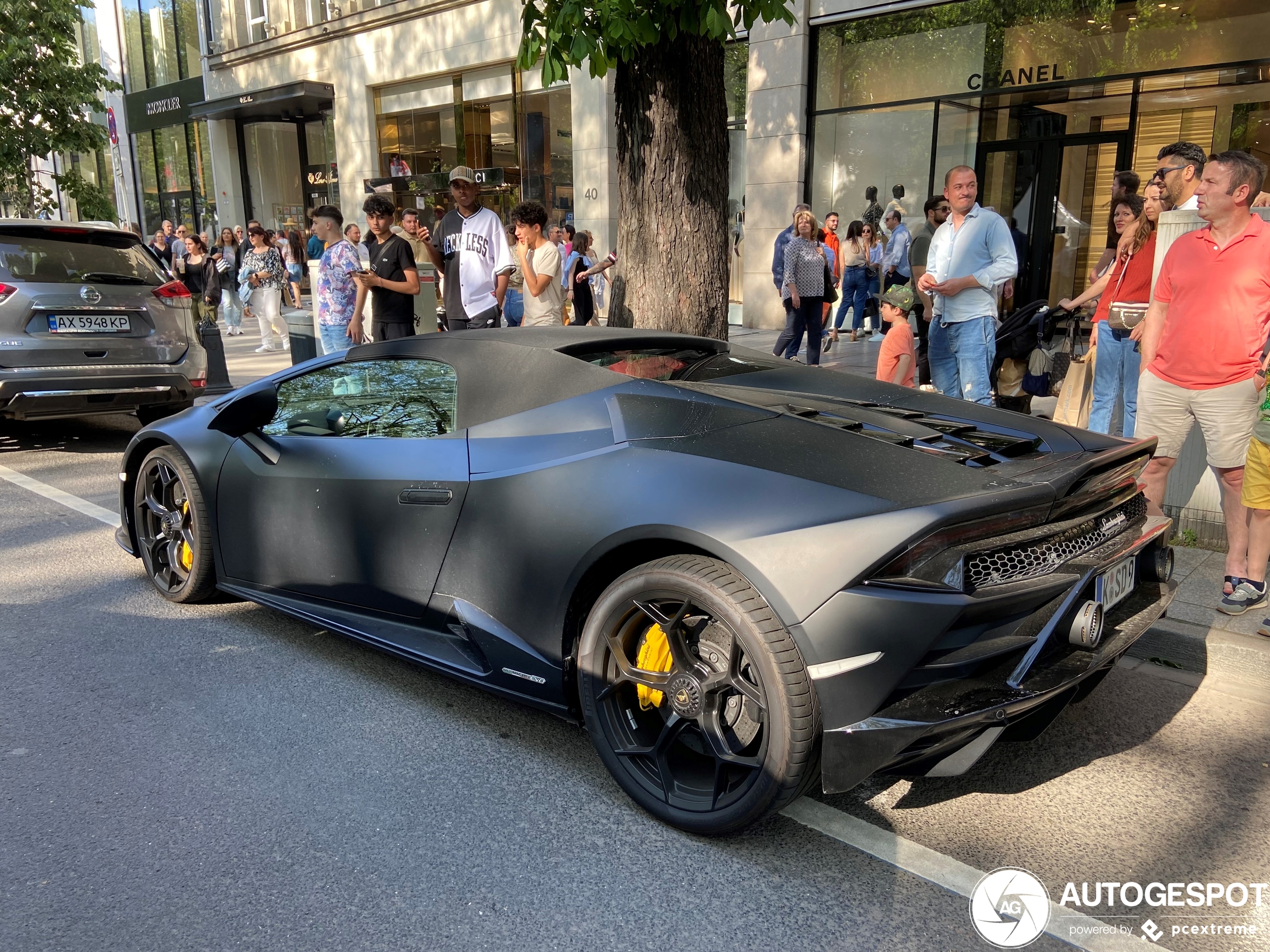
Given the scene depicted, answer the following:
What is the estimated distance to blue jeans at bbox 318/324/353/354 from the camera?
8000 millimetres

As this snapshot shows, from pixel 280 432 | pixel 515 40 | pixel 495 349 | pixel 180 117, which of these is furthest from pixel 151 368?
pixel 180 117

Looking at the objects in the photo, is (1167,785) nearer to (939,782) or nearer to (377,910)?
(939,782)

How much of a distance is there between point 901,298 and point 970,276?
48cm

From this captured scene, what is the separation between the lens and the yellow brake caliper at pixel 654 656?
8.86ft

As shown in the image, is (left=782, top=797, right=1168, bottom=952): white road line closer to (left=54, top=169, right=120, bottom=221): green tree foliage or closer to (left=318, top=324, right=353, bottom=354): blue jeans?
(left=318, top=324, right=353, bottom=354): blue jeans

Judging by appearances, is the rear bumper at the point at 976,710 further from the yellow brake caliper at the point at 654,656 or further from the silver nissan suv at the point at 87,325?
the silver nissan suv at the point at 87,325

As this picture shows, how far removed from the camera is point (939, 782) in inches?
115

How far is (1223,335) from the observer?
4.15 metres

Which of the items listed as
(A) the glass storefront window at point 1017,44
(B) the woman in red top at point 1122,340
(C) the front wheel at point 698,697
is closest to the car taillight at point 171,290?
(C) the front wheel at point 698,697

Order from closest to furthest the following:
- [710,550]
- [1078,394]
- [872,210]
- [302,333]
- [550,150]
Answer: [710,550], [1078,394], [302,333], [872,210], [550,150]

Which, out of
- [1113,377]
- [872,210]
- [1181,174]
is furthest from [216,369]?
[872,210]

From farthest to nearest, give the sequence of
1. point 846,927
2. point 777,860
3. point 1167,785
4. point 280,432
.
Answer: point 280,432, point 1167,785, point 777,860, point 846,927

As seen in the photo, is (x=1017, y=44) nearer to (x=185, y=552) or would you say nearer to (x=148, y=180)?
(x=185, y=552)

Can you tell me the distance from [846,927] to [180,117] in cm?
3083
